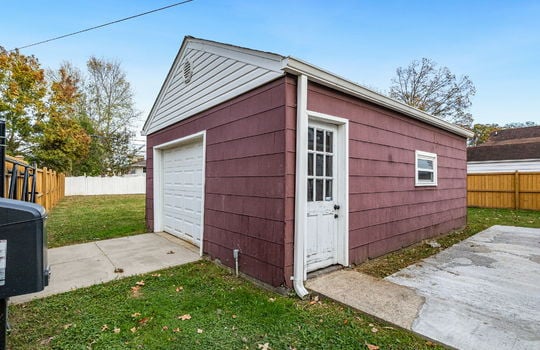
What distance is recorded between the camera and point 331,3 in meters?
6.52

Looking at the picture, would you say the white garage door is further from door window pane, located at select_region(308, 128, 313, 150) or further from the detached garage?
door window pane, located at select_region(308, 128, 313, 150)

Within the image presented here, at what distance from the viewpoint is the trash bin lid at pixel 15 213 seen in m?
1.63

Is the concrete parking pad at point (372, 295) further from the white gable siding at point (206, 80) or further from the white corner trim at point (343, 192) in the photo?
the white gable siding at point (206, 80)

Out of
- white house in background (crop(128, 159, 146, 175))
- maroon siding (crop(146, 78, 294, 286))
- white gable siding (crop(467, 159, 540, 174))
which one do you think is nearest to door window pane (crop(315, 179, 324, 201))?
maroon siding (crop(146, 78, 294, 286))

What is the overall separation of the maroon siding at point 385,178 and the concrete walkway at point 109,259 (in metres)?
2.94

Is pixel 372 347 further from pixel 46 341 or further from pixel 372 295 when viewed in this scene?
pixel 46 341

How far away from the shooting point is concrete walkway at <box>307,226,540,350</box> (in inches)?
92.7

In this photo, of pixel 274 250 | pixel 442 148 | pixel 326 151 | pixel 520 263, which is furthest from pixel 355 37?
pixel 274 250

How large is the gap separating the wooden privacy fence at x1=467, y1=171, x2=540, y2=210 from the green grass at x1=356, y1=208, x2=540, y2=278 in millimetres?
550

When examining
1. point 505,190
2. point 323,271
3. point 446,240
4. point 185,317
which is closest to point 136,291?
point 185,317

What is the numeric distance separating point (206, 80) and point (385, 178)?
3589 millimetres

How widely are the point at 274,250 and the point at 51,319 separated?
7.82 feet

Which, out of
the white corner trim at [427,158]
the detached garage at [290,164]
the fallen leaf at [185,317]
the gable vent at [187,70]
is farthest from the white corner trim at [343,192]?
the gable vent at [187,70]

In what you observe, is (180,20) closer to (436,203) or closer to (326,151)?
(326,151)
